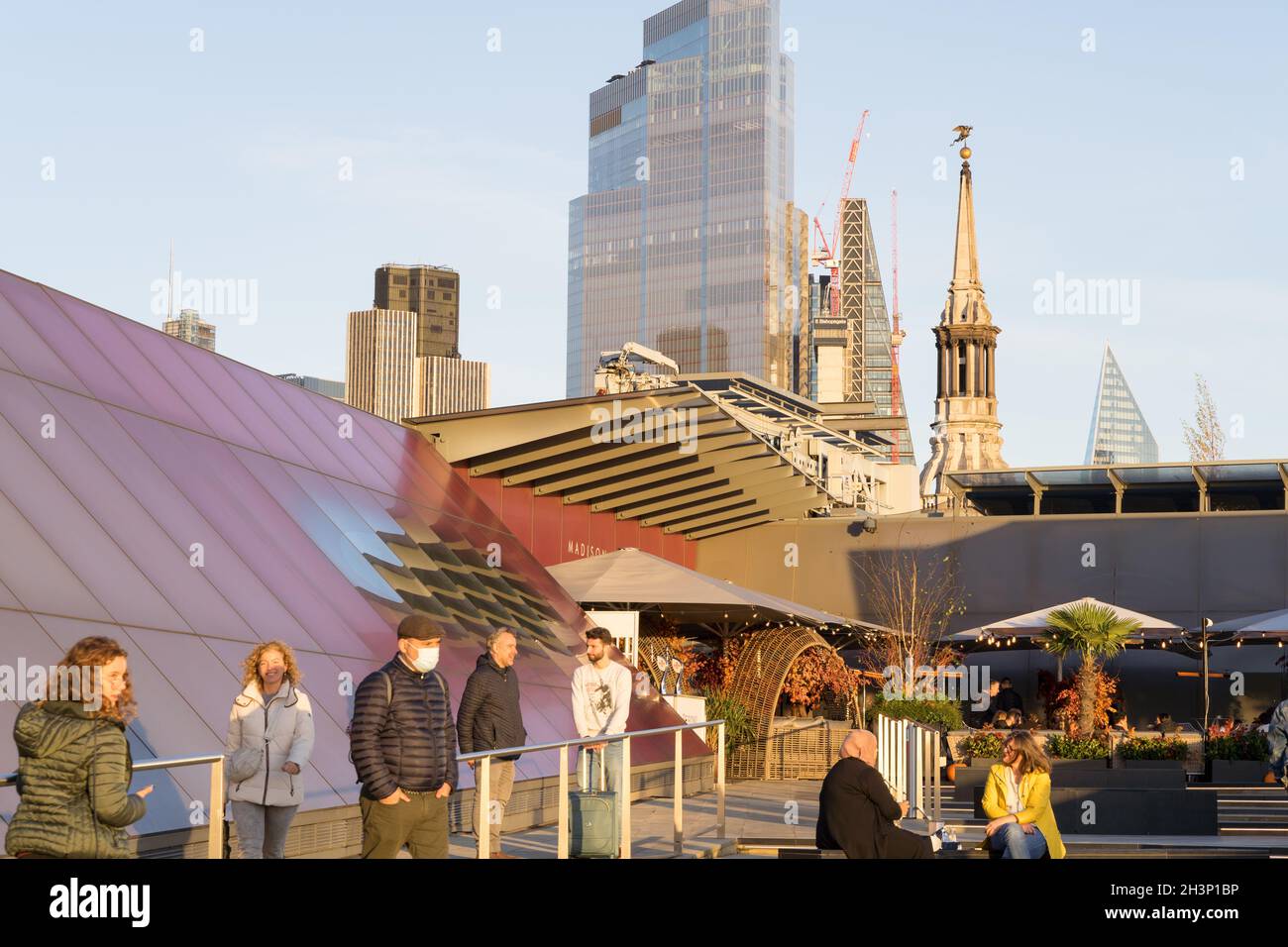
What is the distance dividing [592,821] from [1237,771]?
1352cm

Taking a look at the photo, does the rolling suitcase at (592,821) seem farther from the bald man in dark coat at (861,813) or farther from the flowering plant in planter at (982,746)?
the flowering plant in planter at (982,746)

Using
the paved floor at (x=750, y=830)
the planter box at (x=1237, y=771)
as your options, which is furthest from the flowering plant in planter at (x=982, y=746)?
the planter box at (x=1237, y=771)

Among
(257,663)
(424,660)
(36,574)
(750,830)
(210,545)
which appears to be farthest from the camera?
(750,830)

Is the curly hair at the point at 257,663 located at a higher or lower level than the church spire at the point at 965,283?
lower

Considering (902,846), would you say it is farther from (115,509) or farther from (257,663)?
(115,509)

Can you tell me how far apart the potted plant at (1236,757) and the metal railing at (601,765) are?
34.6ft

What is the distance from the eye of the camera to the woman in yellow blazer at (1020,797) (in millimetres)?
10703

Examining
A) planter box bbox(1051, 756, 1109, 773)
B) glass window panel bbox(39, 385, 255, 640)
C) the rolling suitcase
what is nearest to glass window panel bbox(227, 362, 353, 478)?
glass window panel bbox(39, 385, 255, 640)

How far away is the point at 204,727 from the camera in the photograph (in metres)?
12.6

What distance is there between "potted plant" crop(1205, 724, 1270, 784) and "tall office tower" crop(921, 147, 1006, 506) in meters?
79.0

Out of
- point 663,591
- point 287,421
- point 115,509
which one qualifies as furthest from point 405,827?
point 663,591

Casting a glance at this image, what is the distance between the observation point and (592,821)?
1169 cm

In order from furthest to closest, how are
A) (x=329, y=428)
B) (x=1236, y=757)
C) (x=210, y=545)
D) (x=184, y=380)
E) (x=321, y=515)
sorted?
(x=1236, y=757) → (x=329, y=428) → (x=321, y=515) → (x=184, y=380) → (x=210, y=545)

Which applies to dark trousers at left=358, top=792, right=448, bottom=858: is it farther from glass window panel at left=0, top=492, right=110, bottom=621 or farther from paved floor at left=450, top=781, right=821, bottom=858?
glass window panel at left=0, top=492, right=110, bottom=621
